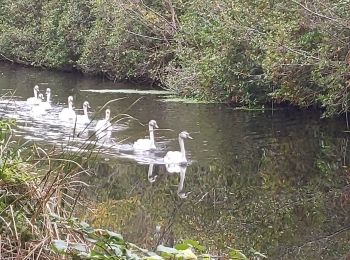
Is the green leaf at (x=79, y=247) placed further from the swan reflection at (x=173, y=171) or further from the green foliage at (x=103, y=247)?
the swan reflection at (x=173, y=171)

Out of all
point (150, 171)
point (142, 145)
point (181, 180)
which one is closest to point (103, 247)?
point (181, 180)

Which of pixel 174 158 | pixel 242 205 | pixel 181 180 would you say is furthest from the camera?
pixel 174 158

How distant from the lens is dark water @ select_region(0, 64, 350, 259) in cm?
866

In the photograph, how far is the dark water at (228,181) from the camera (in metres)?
8.66

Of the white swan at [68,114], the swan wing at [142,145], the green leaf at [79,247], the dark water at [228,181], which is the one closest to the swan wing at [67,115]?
the white swan at [68,114]

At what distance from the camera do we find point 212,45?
2289 centimetres

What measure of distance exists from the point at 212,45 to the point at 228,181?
11.2 m

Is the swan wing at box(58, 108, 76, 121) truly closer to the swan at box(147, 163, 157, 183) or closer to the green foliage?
the swan at box(147, 163, 157, 183)

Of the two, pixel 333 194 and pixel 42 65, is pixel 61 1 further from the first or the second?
pixel 333 194

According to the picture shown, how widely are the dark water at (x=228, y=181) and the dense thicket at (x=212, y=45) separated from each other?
1.10 m

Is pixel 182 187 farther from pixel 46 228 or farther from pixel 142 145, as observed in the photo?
pixel 46 228

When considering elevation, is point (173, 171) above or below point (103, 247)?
below

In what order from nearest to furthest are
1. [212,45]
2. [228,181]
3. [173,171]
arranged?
[228,181], [173,171], [212,45]

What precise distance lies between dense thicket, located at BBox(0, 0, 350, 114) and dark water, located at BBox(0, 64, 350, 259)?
1100mm
